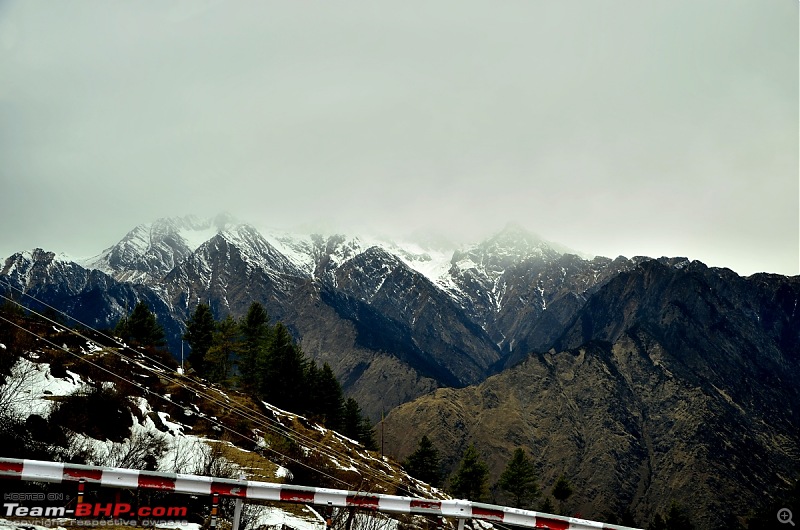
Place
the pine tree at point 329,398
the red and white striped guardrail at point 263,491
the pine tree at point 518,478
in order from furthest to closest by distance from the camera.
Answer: the pine tree at point 518,478
the pine tree at point 329,398
the red and white striped guardrail at point 263,491

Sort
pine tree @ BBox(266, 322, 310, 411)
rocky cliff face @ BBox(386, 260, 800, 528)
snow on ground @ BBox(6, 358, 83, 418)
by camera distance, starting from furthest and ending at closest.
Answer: rocky cliff face @ BBox(386, 260, 800, 528)
pine tree @ BBox(266, 322, 310, 411)
snow on ground @ BBox(6, 358, 83, 418)

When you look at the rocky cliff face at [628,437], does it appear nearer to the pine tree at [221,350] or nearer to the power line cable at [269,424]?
the pine tree at [221,350]

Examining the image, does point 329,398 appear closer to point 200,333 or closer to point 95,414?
point 200,333

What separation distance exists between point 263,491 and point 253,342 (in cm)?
5732

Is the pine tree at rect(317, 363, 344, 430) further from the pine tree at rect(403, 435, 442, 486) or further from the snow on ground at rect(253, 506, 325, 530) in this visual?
the snow on ground at rect(253, 506, 325, 530)

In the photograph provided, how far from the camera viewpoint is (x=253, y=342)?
2608 inches

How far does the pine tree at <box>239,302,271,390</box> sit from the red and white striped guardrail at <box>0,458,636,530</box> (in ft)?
174

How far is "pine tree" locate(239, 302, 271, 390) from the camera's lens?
63781 millimetres

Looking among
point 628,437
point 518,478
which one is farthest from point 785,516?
point 628,437

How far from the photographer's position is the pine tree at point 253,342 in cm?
6378

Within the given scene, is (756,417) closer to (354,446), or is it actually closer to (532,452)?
(532,452)

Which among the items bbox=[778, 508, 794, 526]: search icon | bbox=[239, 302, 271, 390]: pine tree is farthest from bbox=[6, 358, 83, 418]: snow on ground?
bbox=[778, 508, 794, 526]: search icon

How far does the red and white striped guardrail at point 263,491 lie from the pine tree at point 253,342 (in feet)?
174

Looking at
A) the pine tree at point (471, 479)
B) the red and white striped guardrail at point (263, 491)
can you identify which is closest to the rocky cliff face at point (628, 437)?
the pine tree at point (471, 479)
